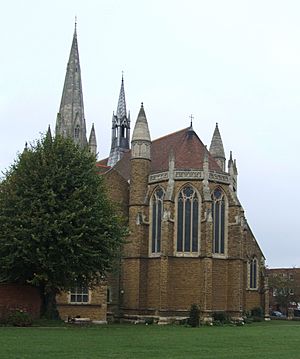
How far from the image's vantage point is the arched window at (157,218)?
158 ft

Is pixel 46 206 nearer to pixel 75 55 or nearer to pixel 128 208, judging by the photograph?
pixel 128 208

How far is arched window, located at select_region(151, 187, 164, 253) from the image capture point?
4825cm

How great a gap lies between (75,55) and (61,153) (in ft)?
127

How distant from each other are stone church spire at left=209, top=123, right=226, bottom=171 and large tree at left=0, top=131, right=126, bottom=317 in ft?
77.2

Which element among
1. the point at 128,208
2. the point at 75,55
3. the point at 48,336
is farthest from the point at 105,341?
the point at 75,55

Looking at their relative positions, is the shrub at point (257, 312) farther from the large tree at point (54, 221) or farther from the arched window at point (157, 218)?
the large tree at point (54, 221)

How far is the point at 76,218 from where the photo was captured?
32.9m

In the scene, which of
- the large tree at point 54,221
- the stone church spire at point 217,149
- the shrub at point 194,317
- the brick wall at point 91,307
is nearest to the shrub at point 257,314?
the shrub at point 194,317

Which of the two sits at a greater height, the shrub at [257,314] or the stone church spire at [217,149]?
the stone church spire at [217,149]

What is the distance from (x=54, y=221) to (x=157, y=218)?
1740 cm

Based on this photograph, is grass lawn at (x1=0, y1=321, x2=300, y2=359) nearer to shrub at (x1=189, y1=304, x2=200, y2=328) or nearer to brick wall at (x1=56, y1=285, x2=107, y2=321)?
shrub at (x1=189, y1=304, x2=200, y2=328)

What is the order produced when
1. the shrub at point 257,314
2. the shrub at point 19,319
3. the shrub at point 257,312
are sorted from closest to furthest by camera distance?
the shrub at point 19,319
the shrub at point 257,314
the shrub at point 257,312

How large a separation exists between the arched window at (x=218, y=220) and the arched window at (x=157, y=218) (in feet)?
13.2

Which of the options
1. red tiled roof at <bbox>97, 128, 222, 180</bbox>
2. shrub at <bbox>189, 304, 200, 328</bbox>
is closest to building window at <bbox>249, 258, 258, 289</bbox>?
red tiled roof at <bbox>97, 128, 222, 180</bbox>
